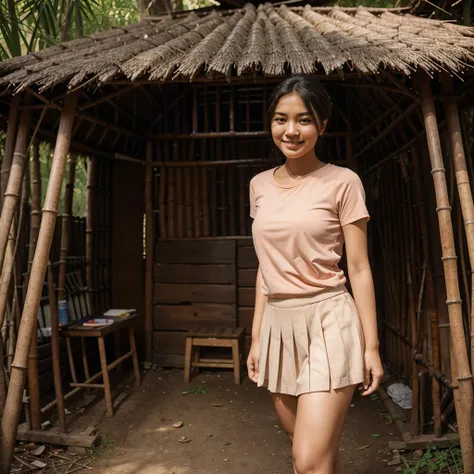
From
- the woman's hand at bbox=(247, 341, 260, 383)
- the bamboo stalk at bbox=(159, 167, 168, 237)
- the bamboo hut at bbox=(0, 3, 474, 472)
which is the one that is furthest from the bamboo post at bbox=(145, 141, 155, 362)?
the woman's hand at bbox=(247, 341, 260, 383)

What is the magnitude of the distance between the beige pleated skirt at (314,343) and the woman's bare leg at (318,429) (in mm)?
44

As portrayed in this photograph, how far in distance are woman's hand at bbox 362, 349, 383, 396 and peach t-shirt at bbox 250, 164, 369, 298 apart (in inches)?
12.2

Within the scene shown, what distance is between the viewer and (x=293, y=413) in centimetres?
208

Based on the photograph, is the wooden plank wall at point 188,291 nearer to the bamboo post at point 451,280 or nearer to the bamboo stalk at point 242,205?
the bamboo stalk at point 242,205

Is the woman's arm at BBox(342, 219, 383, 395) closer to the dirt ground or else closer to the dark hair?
the dark hair

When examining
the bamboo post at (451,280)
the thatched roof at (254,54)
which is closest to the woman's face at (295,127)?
the thatched roof at (254,54)

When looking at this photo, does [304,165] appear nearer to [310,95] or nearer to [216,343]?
[310,95]

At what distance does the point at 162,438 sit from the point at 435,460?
217cm

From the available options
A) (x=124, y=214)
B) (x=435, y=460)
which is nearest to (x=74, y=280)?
(x=124, y=214)

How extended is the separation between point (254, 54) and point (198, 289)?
11.3 ft

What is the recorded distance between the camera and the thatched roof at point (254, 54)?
9.92 ft

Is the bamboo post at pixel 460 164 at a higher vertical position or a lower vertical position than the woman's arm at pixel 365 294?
higher

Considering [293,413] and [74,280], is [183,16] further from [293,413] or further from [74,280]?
[293,413]

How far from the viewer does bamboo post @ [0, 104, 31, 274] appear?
132 inches
